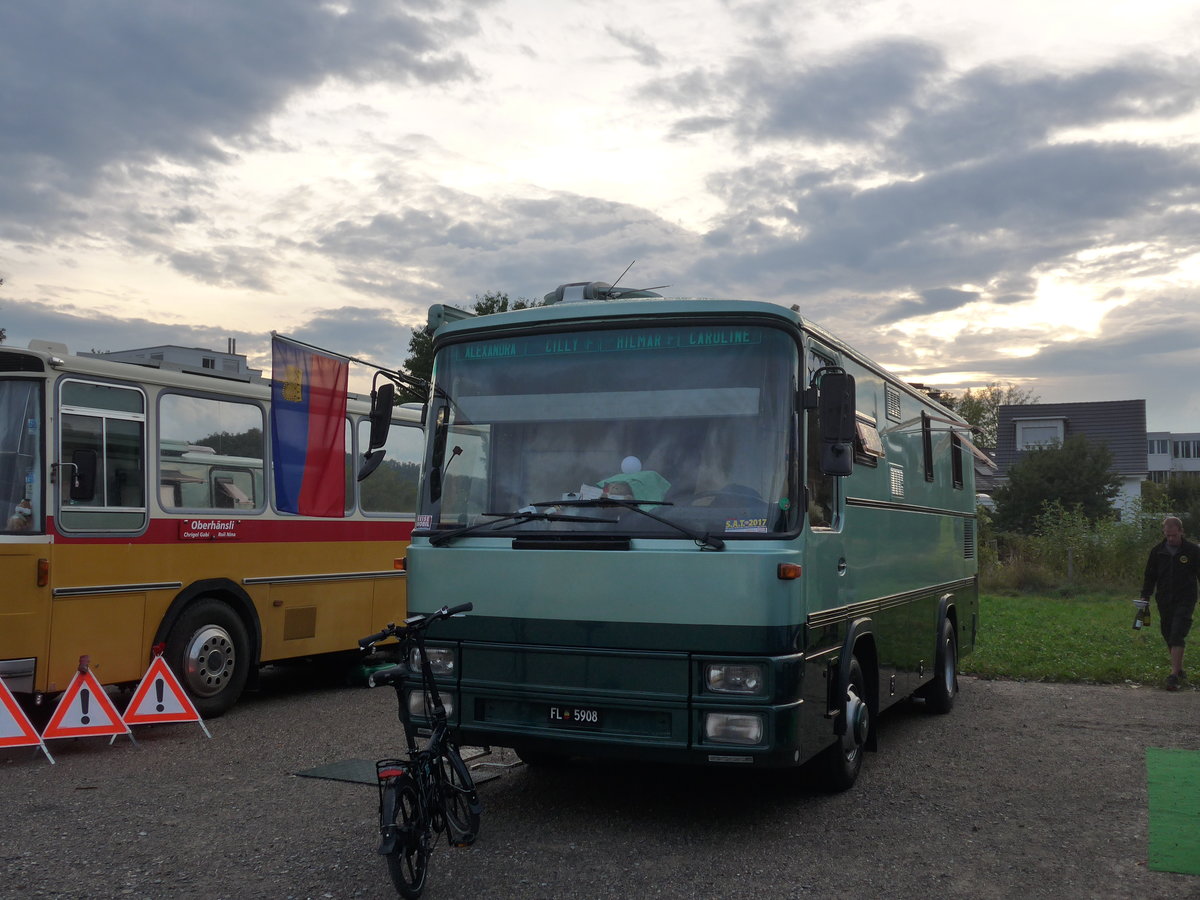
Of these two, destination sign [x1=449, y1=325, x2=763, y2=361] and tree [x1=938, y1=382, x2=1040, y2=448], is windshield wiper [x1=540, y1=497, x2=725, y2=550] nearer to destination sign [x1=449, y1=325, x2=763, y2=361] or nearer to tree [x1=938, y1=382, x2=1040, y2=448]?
destination sign [x1=449, y1=325, x2=763, y2=361]

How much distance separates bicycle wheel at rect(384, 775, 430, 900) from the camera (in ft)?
17.0

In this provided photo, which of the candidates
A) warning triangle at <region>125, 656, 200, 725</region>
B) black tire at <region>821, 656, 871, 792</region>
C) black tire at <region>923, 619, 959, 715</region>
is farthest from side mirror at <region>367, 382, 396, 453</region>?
black tire at <region>923, 619, 959, 715</region>

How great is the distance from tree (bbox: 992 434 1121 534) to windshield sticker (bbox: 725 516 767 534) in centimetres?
4314

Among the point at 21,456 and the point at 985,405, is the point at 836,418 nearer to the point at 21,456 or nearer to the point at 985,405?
the point at 21,456

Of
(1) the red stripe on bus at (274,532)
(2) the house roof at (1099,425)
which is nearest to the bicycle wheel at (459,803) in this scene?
(1) the red stripe on bus at (274,532)

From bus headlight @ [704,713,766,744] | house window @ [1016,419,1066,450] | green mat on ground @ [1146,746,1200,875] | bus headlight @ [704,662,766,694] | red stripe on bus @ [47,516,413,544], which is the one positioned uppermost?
house window @ [1016,419,1066,450]

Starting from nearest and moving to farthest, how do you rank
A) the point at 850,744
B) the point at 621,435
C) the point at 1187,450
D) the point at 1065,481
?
1. the point at 621,435
2. the point at 850,744
3. the point at 1065,481
4. the point at 1187,450

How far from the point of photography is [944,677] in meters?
11.2

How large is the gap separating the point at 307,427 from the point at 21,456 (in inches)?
89.1

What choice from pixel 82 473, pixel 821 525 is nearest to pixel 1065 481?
pixel 821 525

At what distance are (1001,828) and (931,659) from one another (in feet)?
11.9

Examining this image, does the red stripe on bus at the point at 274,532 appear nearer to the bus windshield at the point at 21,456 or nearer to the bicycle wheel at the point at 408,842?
the bus windshield at the point at 21,456

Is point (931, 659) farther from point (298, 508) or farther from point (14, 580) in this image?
point (14, 580)

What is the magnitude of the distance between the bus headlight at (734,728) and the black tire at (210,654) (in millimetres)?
5783
